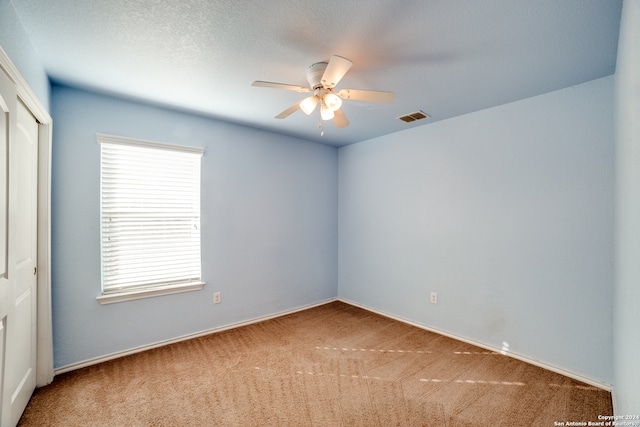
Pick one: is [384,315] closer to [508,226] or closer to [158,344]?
[508,226]

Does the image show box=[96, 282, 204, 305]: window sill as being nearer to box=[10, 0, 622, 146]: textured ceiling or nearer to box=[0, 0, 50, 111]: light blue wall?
box=[0, 0, 50, 111]: light blue wall

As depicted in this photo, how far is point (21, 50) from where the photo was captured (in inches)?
64.0

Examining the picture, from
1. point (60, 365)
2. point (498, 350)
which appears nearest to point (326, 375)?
point (498, 350)

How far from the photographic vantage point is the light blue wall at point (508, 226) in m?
2.26

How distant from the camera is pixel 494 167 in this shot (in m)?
2.82

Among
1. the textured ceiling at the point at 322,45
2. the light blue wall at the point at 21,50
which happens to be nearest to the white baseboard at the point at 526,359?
the textured ceiling at the point at 322,45

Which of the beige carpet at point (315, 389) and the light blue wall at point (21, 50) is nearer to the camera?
the light blue wall at point (21, 50)

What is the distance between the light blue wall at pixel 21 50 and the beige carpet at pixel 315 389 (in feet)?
7.12

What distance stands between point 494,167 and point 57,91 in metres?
3.97

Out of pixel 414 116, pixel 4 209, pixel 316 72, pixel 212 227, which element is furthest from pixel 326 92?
pixel 212 227

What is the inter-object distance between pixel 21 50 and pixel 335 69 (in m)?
1.80

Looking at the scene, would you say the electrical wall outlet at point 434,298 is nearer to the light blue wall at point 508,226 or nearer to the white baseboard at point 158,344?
the light blue wall at point 508,226

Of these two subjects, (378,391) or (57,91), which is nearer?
(378,391)

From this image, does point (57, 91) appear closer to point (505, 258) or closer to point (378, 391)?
point (378, 391)
